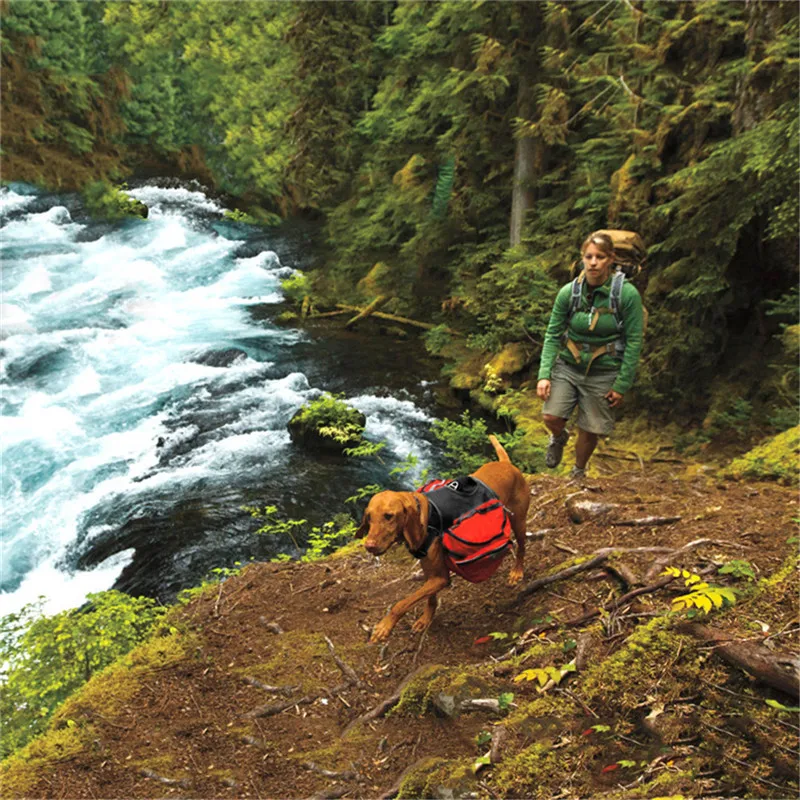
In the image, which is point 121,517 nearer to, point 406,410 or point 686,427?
point 406,410

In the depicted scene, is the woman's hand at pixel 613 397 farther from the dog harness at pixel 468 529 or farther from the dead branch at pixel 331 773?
the dead branch at pixel 331 773

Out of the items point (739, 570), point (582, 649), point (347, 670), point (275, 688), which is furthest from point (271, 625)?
point (739, 570)

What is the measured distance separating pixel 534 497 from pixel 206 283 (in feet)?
53.4

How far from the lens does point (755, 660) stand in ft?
7.84

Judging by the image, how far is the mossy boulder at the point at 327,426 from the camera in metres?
10.6

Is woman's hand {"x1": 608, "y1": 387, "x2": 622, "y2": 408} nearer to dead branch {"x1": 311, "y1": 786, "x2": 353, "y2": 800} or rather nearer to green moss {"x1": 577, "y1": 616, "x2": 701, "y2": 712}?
green moss {"x1": 577, "y1": 616, "x2": 701, "y2": 712}

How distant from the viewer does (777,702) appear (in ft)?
7.46

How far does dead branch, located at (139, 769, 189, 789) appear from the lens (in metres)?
3.12

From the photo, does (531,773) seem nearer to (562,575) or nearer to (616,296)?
(562,575)

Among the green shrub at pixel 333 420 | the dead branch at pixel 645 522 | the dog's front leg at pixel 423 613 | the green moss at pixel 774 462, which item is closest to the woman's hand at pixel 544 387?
the dead branch at pixel 645 522

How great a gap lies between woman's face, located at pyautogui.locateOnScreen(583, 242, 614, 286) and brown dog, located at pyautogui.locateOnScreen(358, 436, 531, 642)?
1605mm

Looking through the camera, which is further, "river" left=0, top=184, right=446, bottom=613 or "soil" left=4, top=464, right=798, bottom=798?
"river" left=0, top=184, right=446, bottom=613

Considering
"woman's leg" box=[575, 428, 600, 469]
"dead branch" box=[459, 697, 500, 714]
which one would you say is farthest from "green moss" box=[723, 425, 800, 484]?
"dead branch" box=[459, 697, 500, 714]

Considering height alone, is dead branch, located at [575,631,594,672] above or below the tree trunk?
below
